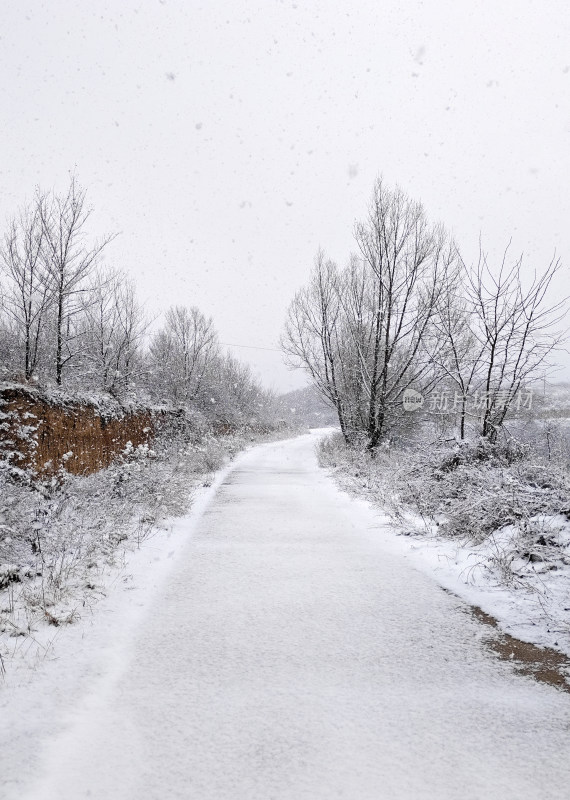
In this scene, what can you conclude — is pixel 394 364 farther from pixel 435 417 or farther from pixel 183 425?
pixel 183 425

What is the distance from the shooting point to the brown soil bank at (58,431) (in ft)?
22.6

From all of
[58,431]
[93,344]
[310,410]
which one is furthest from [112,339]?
[310,410]

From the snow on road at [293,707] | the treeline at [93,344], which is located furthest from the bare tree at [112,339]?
the snow on road at [293,707]

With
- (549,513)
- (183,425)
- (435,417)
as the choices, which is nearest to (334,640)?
(549,513)

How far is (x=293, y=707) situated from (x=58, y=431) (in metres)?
6.96

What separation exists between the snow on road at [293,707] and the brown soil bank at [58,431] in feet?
12.6

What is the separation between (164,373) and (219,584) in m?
27.5

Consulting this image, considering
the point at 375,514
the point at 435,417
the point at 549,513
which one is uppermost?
the point at 435,417

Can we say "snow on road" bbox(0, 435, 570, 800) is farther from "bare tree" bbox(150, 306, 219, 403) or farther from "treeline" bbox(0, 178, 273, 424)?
"bare tree" bbox(150, 306, 219, 403)

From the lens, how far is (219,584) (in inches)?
180

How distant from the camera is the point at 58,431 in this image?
812 cm

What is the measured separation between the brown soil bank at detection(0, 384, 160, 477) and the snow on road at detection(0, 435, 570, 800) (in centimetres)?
385

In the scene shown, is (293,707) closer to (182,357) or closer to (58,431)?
(58,431)

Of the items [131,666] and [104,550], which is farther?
[104,550]
